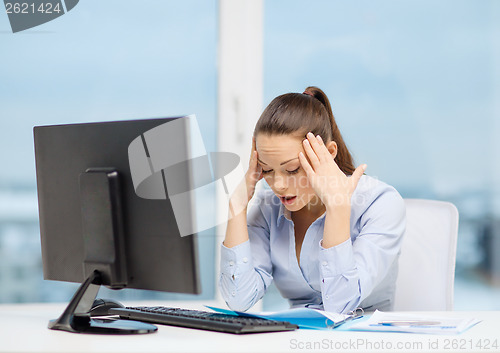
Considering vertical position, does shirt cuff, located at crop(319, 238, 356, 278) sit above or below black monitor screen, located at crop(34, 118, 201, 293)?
below

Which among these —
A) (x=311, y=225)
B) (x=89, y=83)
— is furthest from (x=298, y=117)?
(x=89, y=83)

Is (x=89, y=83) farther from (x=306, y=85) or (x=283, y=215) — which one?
(x=283, y=215)

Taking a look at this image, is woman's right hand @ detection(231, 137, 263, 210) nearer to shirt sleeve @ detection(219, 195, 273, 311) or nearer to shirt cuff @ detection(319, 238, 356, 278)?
shirt sleeve @ detection(219, 195, 273, 311)

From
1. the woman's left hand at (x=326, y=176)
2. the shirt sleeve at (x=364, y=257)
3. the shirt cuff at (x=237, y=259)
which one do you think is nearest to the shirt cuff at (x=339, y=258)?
the shirt sleeve at (x=364, y=257)

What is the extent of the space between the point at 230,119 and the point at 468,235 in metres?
1.28

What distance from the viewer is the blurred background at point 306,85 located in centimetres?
239

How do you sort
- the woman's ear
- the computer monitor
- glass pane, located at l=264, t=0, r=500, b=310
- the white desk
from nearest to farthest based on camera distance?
1. the white desk
2. the computer monitor
3. the woman's ear
4. glass pane, located at l=264, t=0, r=500, b=310

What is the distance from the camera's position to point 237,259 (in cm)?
149

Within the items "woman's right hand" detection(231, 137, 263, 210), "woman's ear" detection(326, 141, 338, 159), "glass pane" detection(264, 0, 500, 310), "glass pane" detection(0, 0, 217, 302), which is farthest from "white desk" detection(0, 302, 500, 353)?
"glass pane" detection(264, 0, 500, 310)

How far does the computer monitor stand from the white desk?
60mm

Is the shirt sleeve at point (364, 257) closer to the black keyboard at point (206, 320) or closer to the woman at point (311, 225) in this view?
the woman at point (311, 225)

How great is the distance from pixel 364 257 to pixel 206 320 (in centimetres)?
53

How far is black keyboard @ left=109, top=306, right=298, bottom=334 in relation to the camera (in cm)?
101

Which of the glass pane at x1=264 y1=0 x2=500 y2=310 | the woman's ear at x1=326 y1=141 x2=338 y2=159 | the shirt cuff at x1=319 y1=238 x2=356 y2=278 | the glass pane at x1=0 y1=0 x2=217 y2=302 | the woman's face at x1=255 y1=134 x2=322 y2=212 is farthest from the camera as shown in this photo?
the glass pane at x1=264 y1=0 x2=500 y2=310
